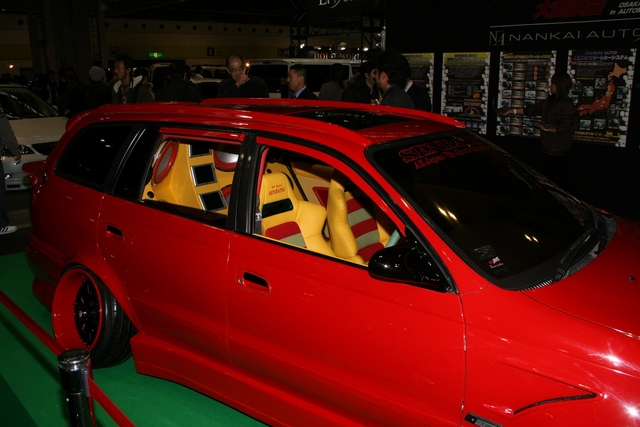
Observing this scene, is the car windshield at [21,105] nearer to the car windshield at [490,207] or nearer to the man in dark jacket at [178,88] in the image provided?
the man in dark jacket at [178,88]

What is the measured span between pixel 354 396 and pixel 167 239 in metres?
1.30

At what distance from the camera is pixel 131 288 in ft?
11.1

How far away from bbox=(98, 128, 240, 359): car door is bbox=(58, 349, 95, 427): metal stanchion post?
2.65 feet

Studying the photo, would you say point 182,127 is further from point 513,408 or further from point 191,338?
point 513,408

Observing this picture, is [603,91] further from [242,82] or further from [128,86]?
[128,86]

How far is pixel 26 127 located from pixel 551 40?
767 cm

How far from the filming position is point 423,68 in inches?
333

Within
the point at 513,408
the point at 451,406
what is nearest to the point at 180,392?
the point at 451,406

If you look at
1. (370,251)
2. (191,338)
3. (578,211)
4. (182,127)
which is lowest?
(191,338)

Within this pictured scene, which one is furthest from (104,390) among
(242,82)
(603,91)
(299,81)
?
(603,91)

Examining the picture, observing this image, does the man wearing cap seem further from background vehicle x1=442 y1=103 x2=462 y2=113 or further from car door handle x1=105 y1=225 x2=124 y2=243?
car door handle x1=105 y1=225 x2=124 y2=243

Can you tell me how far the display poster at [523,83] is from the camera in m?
7.36

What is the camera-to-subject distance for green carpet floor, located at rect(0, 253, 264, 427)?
3.35 metres

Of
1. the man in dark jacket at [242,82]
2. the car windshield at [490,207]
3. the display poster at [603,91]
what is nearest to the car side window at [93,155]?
the car windshield at [490,207]
